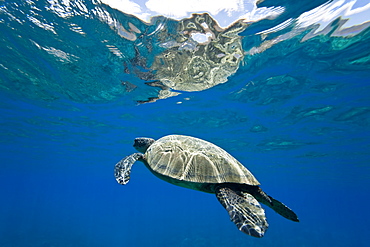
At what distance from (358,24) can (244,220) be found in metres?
8.80

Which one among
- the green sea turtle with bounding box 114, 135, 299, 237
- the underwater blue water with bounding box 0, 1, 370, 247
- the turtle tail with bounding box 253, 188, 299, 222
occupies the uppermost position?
the underwater blue water with bounding box 0, 1, 370, 247

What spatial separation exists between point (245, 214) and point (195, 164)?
1.44 meters

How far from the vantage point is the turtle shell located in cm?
404

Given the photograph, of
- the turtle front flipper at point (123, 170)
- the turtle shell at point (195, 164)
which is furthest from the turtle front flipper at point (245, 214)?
the turtle front flipper at point (123, 170)

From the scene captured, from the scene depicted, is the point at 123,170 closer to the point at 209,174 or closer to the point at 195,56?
the point at 209,174

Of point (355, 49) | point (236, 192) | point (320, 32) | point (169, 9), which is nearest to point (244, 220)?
Answer: point (236, 192)

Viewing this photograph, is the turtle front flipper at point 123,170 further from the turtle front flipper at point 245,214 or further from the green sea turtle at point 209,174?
the turtle front flipper at point 245,214

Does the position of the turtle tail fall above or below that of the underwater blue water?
below

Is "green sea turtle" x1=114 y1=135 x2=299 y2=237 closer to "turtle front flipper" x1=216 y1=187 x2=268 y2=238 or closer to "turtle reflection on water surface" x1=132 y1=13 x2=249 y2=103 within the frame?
"turtle front flipper" x1=216 y1=187 x2=268 y2=238

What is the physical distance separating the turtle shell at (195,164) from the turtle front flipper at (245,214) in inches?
13.6

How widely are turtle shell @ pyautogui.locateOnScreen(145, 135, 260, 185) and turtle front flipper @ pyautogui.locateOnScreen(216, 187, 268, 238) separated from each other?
0.35 m

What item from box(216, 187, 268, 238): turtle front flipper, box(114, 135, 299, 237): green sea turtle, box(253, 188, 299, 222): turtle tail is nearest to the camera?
box(216, 187, 268, 238): turtle front flipper

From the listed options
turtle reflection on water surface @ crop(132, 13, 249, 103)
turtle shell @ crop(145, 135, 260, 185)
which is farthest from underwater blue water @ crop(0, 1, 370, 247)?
turtle shell @ crop(145, 135, 260, 185)

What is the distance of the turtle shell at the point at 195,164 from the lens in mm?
4039
